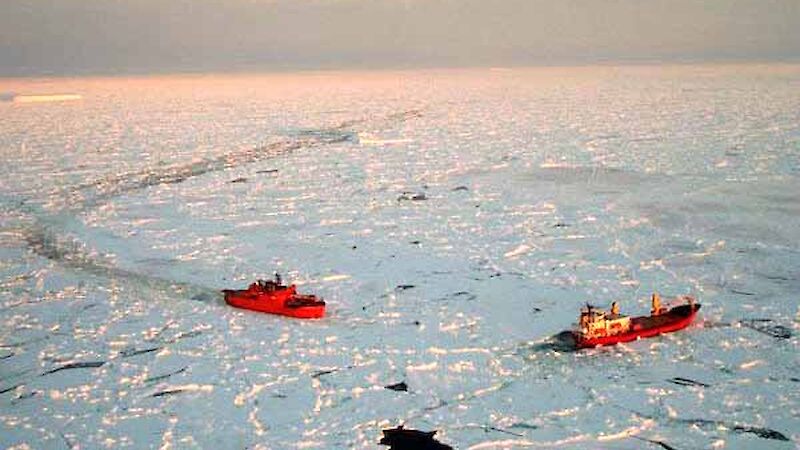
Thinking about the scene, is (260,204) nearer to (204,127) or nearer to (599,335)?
(599,335)

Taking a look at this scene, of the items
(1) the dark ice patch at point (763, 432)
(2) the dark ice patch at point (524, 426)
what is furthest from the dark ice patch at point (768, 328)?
(2) the dark ice patch at point (524, 426)

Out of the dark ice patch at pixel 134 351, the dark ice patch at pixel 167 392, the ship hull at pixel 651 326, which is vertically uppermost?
the ship hull at pixel 651 326

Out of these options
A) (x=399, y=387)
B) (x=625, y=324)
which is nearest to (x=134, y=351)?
(x=399, y=387)

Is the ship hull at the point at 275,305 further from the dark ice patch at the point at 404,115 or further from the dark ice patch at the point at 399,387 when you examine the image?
the dark ice patch at the point at 404,115

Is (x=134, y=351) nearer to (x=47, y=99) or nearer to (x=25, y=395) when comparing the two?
(x=25, y=395)

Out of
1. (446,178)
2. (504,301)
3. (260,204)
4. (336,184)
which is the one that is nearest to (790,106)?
(446,178)
